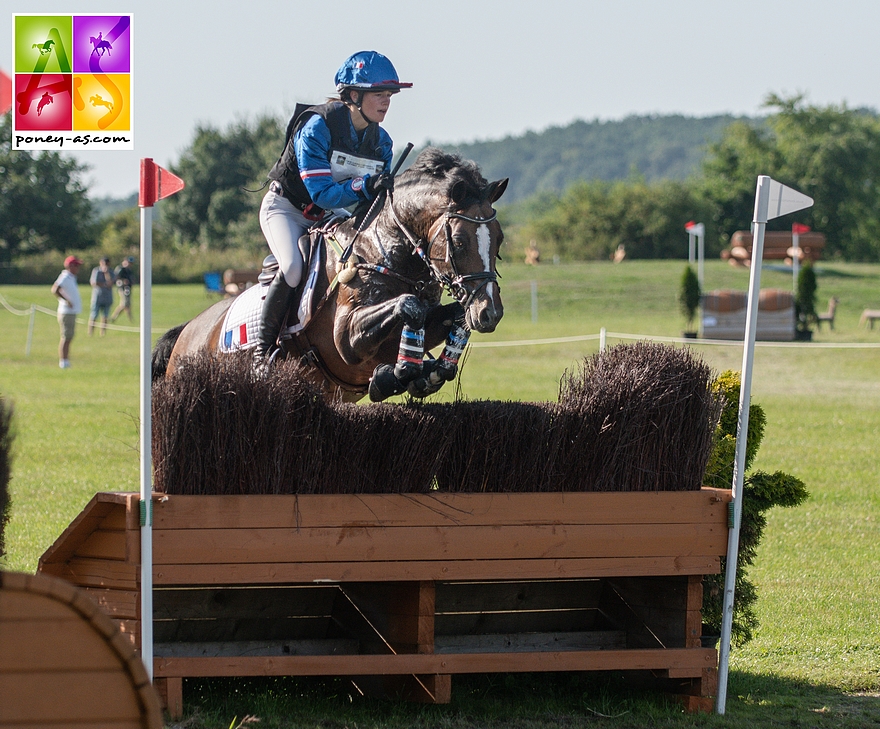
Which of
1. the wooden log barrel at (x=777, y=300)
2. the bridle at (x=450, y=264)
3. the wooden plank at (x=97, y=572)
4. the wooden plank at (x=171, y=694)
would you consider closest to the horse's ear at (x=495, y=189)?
the bridle at (x=450, y=264)

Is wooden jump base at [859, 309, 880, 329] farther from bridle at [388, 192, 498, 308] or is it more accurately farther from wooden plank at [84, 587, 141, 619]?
wooden plank at [84, 587, 141, 619]

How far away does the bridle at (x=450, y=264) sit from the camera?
470 centimetres

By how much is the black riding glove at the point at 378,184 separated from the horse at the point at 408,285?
1.2 inches

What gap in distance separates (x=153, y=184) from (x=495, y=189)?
1.89 meters

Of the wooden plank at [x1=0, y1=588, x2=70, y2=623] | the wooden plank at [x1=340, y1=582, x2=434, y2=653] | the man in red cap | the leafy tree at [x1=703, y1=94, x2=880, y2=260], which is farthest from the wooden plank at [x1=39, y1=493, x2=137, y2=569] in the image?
the leafy tree at [x1=703, y1=94, x2=880, y2=260]

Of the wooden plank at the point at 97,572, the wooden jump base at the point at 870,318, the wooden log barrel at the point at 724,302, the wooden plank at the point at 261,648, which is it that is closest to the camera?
the wooden plank at the point at 97,572

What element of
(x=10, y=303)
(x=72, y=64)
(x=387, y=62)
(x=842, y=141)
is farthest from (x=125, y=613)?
(x=842, y=141)

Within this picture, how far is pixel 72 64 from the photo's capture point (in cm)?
648

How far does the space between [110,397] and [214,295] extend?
20.6 meters

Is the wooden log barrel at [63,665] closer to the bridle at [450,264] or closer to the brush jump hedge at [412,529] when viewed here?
the brush jump hedge at [412,529]

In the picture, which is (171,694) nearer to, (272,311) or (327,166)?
(272,311)

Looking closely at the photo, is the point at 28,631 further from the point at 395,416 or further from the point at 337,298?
the point at 337,298

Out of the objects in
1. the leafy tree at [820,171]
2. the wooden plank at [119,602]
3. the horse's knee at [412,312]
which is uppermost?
the leafy tree at [820,171]

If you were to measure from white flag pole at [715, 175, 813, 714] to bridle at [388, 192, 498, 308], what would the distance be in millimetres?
1105
